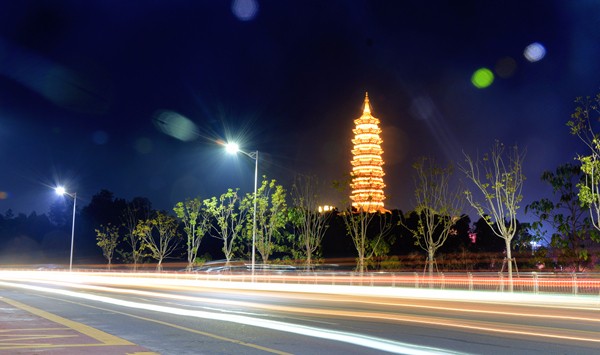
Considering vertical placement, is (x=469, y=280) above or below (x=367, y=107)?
below

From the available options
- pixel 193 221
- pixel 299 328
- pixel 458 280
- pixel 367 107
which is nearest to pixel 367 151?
pixel 367 107

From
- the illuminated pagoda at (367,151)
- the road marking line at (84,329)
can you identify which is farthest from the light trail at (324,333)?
the illuminated pagoda at (367,151)

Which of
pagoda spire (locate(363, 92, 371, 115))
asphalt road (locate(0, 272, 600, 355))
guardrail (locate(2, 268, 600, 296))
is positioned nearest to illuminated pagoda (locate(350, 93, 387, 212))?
pagoda spire (locate(363, 92, 371, 115))

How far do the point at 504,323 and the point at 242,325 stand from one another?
244 inches

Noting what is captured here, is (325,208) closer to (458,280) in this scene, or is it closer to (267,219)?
(267,219)

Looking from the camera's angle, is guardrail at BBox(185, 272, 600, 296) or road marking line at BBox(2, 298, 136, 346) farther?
guardrail at BBox(185, 272, 600, 296)

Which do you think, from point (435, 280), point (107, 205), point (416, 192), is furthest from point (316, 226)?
point (107, 205)

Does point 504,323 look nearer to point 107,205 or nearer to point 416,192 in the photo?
point 416,192

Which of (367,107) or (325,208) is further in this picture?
(367,107)

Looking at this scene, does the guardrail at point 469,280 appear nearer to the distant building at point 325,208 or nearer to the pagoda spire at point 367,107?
the distant building at point 325,208

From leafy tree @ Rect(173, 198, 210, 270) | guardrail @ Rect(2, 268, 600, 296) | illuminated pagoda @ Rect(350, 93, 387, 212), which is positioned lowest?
guardrail @ Rect(2, 268, 600, 296)

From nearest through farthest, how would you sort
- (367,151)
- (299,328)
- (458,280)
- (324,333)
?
(324,333) → (299,328) → (458,280) → (367,151)

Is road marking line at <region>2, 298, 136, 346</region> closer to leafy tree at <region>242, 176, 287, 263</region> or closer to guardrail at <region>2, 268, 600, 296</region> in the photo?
guardrail at <region>2, 268, 600, 296</region>

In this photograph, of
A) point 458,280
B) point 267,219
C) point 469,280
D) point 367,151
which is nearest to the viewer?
point 469,280
